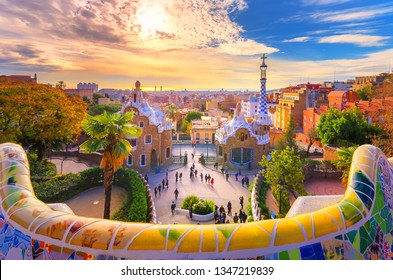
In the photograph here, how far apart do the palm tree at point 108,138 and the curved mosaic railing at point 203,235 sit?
276 inches

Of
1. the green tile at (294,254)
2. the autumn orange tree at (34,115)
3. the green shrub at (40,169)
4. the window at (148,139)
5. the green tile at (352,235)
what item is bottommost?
the green shrub at (40,169)

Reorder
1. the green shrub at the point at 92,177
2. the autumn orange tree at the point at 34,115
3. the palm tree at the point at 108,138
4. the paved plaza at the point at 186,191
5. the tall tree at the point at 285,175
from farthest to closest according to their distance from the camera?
the green shrub at the point at 92,177 < the autumn orange tree at the point at 34,115 < the paved plaza at the point at 186,191 < the tall tree at the point at 285,175 < the palm tree at the point at 108,138

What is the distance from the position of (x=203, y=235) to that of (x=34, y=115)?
19740 mm

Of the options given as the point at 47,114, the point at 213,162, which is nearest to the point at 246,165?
the point at 213,162

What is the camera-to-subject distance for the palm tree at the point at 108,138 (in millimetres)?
12461

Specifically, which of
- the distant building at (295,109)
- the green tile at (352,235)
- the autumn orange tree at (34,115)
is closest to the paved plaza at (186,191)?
the autumn orange tree at (34,115)

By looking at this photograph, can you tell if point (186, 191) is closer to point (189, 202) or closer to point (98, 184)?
point (189, 202)

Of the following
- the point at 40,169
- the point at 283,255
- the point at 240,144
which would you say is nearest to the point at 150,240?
the point at 283,255

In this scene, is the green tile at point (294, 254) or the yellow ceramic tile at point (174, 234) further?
the green tile at point (294, 254)

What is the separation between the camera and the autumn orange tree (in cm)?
1928

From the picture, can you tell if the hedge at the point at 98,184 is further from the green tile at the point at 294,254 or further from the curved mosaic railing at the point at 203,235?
the green tile at the point at 294,254

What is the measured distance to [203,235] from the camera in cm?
436

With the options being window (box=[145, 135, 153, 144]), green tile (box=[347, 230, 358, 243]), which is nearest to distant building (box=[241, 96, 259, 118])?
window (box=[145, 135, 153, 144])

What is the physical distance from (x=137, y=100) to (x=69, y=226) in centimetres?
2281
